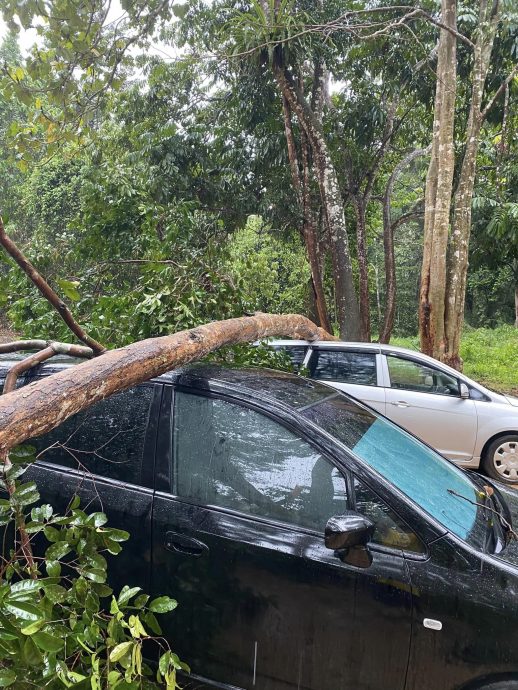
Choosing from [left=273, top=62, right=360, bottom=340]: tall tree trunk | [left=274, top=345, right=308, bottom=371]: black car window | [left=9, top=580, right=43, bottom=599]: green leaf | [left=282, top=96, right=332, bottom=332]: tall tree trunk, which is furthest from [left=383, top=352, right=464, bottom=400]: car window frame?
[left=9, top=580, right=43, bottom=599]: green leaf

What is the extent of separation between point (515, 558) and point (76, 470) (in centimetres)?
194

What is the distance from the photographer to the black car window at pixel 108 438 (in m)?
2.39

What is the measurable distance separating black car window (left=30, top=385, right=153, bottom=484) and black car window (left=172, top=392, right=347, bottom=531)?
191 mm

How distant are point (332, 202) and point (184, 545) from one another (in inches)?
280

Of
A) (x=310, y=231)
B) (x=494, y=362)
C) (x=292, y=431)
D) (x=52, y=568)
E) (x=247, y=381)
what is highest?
(x=310, y=231)

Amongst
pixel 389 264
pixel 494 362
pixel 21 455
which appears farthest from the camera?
pixel 494 362

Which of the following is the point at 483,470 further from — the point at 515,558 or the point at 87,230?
the point at 87,230

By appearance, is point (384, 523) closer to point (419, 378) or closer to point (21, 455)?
point (21, 455)

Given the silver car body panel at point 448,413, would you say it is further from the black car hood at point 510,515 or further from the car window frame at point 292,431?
the car window frame at point 292,431

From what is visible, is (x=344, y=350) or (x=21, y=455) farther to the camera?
(x=344, y=350)

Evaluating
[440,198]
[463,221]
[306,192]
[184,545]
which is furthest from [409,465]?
[306,192]

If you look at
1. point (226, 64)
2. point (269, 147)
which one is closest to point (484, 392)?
point (269, 147)

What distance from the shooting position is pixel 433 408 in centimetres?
562

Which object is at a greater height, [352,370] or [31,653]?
[352,370]
